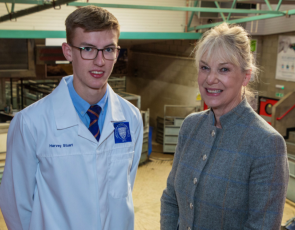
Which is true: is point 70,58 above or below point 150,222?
above

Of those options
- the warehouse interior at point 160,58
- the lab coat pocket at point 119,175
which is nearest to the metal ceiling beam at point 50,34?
the warehouse interior at point 160,58

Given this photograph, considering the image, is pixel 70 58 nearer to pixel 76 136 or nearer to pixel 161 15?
pixel 76 136

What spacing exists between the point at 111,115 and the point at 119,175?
32 cm

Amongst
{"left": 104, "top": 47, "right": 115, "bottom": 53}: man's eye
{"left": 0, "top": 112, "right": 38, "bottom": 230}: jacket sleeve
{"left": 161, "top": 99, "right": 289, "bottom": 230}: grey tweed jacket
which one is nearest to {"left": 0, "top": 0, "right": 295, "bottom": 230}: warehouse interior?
{"left": 104, "top": 47, "right": 115, "bottom": 53}: man's eye

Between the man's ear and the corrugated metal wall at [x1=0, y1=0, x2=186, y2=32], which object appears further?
the corrugated metal wall at [x1=0, y1=0, x2=186, y2=32]

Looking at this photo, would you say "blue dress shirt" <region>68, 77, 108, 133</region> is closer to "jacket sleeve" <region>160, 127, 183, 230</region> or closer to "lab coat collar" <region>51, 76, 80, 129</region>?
"lab coat collar" <region>51, 76, 80, 129</region>

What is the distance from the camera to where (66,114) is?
5.49ft

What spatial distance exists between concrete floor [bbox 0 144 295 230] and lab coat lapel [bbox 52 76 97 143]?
138 inches

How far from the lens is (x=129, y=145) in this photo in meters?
1.83

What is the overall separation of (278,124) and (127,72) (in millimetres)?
5704

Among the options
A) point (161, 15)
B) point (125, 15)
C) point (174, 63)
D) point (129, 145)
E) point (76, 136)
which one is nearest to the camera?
point (76, 136)

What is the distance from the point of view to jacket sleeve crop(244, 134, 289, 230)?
1319 millimetres

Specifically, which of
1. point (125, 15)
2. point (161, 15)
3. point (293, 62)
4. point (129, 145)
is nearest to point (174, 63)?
point (161, 15)

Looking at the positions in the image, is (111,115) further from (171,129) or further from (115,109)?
(171,129)
